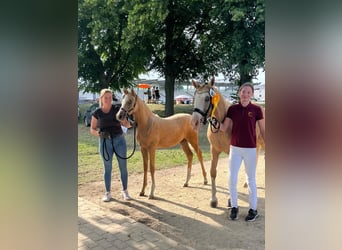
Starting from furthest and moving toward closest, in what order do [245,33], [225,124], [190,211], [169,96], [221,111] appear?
1. [169,96]
2. [245,33]
3. [190,211]
4. [221,111]
5. [225,124]

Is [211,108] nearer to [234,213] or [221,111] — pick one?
[221,111]

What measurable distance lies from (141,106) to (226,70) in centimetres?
1237

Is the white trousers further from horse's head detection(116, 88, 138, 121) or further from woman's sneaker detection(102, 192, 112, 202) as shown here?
woman's sneaker detection(102, 192, 112, 202)

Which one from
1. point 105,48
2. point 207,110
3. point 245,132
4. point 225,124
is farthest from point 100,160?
point 105,48

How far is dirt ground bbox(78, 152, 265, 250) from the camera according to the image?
351cm

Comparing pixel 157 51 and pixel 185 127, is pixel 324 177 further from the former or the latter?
pixel 157 51

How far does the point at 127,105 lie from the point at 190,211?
1.79m

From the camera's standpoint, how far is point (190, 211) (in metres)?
4.42

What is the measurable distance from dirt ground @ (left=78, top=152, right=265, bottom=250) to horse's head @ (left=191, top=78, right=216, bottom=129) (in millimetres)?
1258

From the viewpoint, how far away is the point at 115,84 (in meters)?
18.1

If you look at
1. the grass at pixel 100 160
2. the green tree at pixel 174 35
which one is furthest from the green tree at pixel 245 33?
the grass at pixel 100 160

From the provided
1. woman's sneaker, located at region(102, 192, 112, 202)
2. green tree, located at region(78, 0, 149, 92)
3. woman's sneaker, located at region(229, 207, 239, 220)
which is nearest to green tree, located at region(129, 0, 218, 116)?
green tree, located at region(78, 0, 149, 92)

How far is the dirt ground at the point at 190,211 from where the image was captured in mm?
3514

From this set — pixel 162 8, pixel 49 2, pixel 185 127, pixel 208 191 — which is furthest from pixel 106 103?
pixel 162 8
